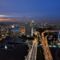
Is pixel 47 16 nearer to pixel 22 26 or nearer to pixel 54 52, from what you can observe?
pixel 22 26

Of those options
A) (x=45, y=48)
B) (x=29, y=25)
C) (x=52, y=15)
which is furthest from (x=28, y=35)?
(x=52, y=15)

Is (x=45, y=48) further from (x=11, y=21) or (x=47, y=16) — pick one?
(x=11, y=21)

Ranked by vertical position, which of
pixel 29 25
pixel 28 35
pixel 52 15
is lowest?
pixel 28 35

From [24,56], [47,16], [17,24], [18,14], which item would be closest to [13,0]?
[18,14]

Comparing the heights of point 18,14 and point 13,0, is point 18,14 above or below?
below

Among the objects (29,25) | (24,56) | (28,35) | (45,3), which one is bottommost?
(24,56)

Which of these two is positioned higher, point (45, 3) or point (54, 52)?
point (45, 3)

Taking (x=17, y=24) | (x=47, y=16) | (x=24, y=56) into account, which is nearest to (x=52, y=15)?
(x=47, y=16)
